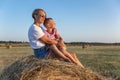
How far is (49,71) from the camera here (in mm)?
6977

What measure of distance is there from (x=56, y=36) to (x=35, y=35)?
0.44m

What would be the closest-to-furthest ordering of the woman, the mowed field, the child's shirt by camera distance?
the woman
the child's shirt
the mowed field

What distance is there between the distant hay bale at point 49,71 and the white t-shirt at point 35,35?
488mm

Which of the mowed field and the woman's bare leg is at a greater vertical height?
the woman's bare leg

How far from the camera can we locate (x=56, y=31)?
7820mm

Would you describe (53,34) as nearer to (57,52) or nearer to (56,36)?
(56,36)

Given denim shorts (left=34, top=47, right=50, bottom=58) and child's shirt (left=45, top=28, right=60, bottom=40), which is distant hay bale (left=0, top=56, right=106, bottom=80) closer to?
denim shorts (left=34, top=47, right=50, bottom=58)

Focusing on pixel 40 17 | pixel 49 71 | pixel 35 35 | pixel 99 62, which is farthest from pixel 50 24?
pixel 99 62

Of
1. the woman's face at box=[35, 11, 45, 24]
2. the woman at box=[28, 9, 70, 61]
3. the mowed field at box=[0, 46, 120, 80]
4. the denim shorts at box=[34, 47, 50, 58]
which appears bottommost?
the mowed field at box=[0, 46, 120, 80]

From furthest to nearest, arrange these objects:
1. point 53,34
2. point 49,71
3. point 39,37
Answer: point 53,34 < point 39,37 < point 49,71

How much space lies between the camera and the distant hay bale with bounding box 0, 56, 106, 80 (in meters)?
6.90

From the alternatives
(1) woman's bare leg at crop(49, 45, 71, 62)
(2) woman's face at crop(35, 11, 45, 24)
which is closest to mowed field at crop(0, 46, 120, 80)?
(1) woman's bare leg at crop(49, 45, 71, 62)

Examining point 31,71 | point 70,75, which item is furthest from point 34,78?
point 70,75

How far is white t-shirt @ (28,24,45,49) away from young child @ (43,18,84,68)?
169mm
